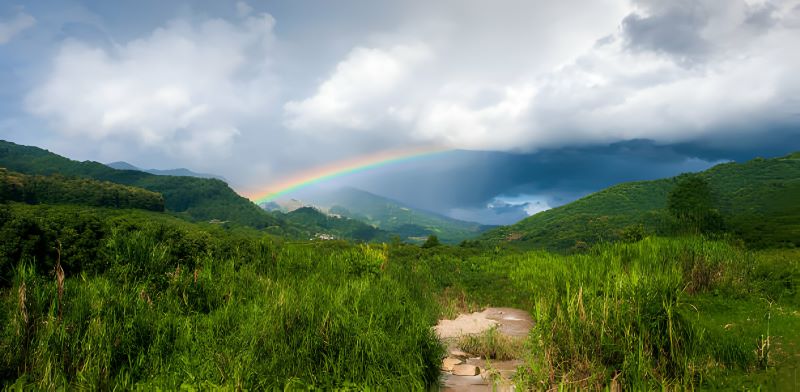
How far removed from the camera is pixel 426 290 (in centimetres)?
2302

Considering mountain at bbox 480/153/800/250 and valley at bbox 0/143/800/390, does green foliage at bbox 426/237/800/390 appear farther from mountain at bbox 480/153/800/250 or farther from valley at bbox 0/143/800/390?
mountain at bbox 480/153/800/250

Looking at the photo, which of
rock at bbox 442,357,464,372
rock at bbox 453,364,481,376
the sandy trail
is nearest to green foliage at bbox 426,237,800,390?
rock at bbox 442,357,464,372

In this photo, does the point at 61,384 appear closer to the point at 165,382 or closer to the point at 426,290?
the point at 165,382

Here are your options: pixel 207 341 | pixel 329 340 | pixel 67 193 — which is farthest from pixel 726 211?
pixel 67 193

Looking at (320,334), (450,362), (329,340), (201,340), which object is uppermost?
(320,334)

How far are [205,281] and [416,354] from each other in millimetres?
9261

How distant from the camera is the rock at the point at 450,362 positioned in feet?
37.1

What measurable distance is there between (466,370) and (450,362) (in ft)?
2.33

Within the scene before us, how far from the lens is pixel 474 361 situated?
12227 millimetres

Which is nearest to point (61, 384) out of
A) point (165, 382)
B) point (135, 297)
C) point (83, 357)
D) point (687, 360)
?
point (83, 357)

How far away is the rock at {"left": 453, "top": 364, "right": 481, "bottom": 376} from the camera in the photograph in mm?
10977

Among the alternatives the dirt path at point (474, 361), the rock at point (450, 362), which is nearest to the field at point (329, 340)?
the dirt path at point (474, 361)

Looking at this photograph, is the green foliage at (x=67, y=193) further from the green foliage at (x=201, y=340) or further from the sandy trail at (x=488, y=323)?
the sandy trail at (x=488, y=323)

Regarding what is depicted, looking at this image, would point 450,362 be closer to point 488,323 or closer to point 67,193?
point 488,323
